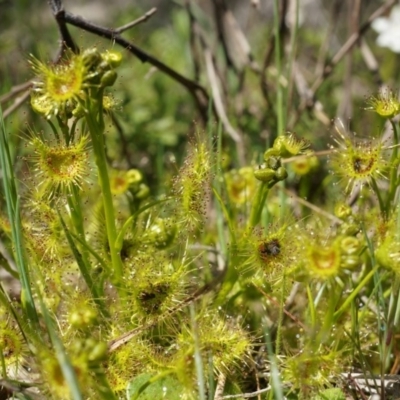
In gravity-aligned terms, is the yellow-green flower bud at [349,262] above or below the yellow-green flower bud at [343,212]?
below

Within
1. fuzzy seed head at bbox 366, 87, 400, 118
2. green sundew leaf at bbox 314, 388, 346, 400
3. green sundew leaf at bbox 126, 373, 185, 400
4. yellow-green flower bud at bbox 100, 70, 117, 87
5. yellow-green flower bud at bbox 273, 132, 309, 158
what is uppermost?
yellow-green flower bud at bbox 100, 70, 117, 87

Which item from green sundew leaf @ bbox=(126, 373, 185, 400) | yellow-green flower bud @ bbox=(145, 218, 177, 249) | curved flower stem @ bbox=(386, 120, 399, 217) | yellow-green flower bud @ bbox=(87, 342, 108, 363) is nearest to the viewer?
yellow-green flower bud @ bbox=(87, 342, 108, 363)

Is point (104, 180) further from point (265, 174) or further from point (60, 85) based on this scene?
point (265, 174)

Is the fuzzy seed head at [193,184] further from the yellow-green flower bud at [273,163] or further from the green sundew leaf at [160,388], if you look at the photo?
the green sundew leaf at [160,388]

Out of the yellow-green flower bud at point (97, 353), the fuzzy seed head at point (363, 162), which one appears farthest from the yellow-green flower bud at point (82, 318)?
the fuzzy seed head at point (363, 162)

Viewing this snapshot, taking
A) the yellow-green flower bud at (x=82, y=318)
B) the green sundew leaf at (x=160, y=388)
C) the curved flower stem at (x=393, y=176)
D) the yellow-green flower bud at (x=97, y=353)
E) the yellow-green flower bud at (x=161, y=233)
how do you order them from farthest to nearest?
the yellow-green flower bud at (x=161, y=233), the curved flower stem at (x=393, y=176), the green sundew leaf at (x=160, y=388), the yellow-green flower bud at (x=82, y=318), the yellow-green flower bud at (x=97, y=353)

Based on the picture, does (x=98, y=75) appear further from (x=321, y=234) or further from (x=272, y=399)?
(x=272, y=399)

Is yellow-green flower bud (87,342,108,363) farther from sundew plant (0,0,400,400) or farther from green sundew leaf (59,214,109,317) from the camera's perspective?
green sundew leaf (59,214,109,317)

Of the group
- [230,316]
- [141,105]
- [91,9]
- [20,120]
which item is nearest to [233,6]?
[91,9]

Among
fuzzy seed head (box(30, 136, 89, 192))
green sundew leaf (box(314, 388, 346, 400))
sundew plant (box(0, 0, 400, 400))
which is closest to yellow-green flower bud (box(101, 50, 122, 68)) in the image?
sundew plant (box(0, 0, 400, 400))
